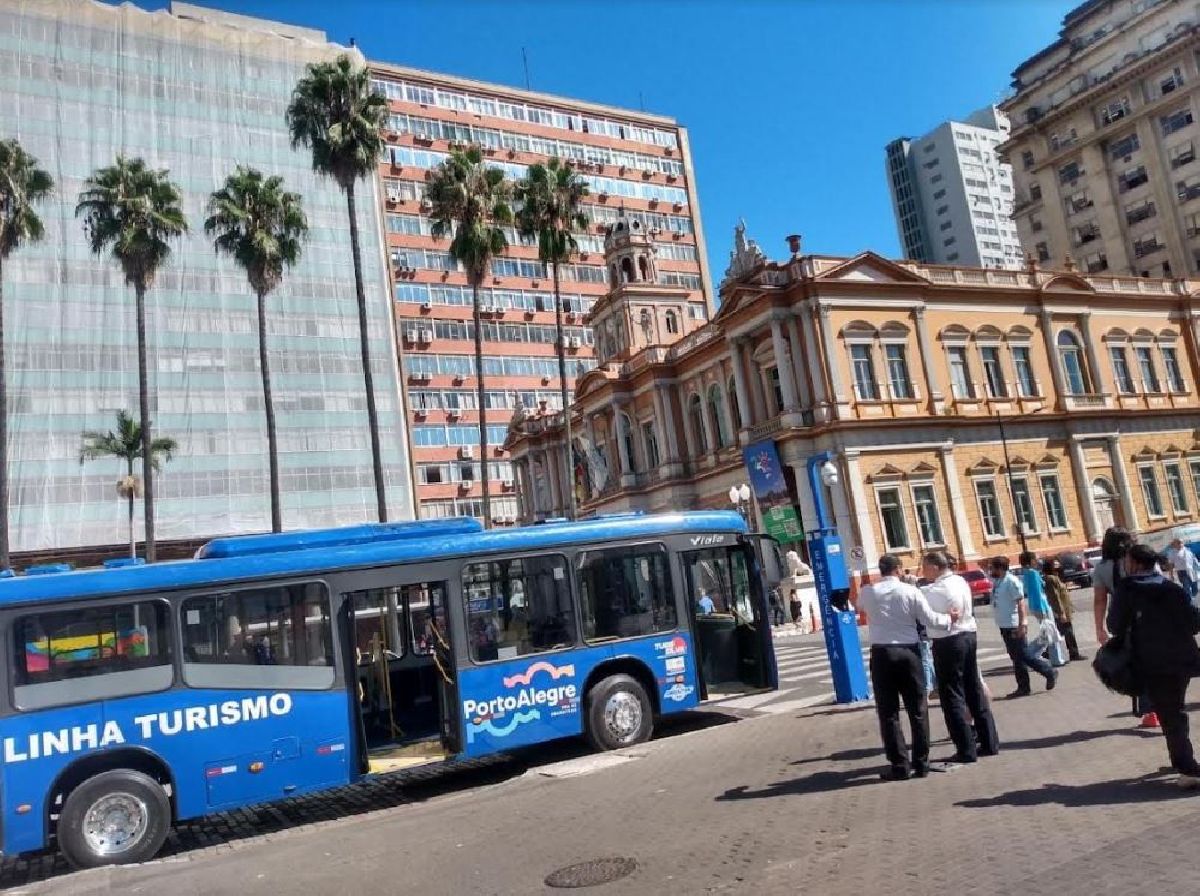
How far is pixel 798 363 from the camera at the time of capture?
135ft

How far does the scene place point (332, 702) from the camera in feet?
34.6

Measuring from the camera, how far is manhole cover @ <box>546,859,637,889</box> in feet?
22.4

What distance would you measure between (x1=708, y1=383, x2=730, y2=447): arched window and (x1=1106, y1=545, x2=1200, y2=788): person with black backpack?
39.6m

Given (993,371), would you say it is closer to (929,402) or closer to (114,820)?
(929,402)

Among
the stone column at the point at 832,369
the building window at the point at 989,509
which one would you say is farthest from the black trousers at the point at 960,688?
the building window at the point at 989,509

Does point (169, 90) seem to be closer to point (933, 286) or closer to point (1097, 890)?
point (933, 286)

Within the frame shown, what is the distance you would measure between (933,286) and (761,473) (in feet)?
38.8

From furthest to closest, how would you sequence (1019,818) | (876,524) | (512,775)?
1. (876,524)
2. (512,775)
3. (1019,818)

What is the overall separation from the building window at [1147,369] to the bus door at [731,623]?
44.0m

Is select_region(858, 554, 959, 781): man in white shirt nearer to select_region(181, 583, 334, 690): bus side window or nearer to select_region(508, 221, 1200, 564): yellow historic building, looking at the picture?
select_region(181, 583, 334, 690): bus side window

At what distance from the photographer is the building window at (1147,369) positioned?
49125 millimetres

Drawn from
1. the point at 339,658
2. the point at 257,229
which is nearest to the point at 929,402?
the point at 257,229

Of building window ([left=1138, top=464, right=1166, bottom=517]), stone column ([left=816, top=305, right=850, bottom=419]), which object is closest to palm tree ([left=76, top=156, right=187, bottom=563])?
stone column ([left=816, top=305, right=850, bottom=419])

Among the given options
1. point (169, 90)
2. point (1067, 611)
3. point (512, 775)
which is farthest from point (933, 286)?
point (169, 90)
